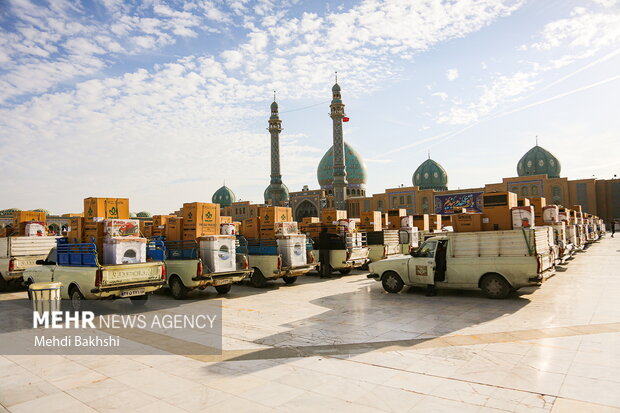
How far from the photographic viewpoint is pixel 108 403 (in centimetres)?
470

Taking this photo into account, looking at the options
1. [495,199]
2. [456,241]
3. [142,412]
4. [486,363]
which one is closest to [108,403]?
[142,412]

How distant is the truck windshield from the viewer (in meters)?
11.5

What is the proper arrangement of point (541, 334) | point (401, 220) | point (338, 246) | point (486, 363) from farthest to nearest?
point (401, 220), point (338, 246), point (541, 334), point (486, 363)

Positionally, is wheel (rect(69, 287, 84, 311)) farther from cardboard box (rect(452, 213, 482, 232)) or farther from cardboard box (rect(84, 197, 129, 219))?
cardboard box (rect(452, 213, 482, 232))

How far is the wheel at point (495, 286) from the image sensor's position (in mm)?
10470

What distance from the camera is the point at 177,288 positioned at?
11.8m

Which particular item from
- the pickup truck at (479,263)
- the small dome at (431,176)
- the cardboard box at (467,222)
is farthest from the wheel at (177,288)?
the small dome at (431,176)

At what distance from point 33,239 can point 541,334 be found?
1526 centimetres

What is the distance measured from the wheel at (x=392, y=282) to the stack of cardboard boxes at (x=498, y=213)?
2.95 metres

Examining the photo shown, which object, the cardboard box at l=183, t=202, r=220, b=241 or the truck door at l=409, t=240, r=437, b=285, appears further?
the cardboard box at l=183, t=202, r=220, b=241

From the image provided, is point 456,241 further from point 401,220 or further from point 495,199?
point 401,220

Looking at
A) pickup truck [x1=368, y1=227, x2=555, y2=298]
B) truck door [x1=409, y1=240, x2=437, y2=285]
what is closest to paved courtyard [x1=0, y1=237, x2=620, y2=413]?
pickup truck [x1=368, y1=227, x2=555, y2=298]

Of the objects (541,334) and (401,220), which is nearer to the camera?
(541,334)

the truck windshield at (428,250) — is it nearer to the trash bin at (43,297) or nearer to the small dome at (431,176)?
the trash bin at (43,297)
